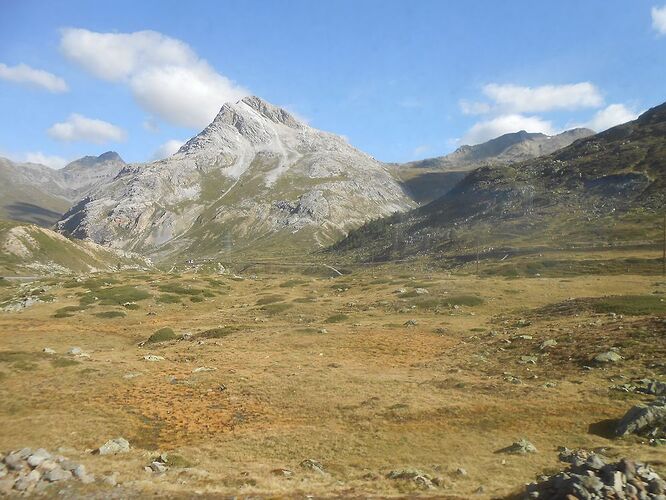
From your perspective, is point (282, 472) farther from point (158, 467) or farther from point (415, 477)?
point (415, 477)

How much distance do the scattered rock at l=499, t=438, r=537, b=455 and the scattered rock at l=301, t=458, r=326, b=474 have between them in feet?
28.7

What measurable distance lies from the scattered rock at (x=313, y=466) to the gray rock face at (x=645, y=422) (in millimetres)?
14610

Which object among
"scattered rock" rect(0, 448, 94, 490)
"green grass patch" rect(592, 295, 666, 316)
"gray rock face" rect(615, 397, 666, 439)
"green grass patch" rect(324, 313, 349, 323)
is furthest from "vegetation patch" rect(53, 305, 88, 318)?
"green grass patch" rect(592, 295, 666, 316)

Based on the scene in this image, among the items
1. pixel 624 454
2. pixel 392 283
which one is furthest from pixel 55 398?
pixel 392 283

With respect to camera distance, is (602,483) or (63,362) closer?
(602,483)

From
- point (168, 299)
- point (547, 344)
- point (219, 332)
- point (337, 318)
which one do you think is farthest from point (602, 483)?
point (168, 299)

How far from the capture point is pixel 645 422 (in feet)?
74.1

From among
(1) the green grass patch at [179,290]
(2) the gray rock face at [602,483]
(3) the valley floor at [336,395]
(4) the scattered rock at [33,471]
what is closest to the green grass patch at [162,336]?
(3) the valley floor at [336,395]

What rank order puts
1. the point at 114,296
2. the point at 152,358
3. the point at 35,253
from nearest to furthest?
the point at 152,358
the point at 114,296
the point at 35,253

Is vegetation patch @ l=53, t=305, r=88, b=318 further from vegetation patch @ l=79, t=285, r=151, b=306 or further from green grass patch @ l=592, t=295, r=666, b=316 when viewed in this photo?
green grass patch @ l=592, t=295, r=666, b=316

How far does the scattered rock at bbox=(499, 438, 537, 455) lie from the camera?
2173 centimetres

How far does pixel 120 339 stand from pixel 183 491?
4000 cm

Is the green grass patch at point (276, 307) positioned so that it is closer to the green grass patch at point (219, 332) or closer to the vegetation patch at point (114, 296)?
the green grass patch at point (219, 332)

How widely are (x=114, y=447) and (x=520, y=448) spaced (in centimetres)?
2002
